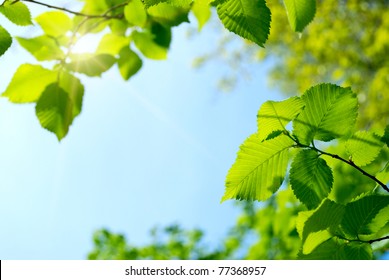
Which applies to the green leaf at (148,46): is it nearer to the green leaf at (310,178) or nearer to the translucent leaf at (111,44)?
the translucent leaf at (111,44)

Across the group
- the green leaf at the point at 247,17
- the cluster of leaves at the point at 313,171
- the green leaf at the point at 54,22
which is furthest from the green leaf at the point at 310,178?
the green leaf at the point at 54,22

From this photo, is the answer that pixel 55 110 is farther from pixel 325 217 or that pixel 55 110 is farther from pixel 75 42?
pixel 325 217

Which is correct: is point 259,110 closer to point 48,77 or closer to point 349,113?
point 349,113

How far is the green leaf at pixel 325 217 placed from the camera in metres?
0.74

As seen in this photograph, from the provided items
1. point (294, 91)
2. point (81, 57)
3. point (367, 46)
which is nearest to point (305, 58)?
point (294, 91)

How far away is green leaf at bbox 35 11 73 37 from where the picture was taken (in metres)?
1.19

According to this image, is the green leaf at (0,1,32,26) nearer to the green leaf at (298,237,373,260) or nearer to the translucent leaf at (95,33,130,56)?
the translucent leaf at (95,33,130,56)

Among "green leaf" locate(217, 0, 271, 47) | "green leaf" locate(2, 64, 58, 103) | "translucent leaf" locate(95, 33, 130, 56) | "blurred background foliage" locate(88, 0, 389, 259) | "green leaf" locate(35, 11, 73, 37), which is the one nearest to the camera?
"green leaf" locate(217, 0, 271, 47)

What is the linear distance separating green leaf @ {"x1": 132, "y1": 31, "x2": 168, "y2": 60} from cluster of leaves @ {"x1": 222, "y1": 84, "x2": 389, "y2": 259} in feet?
2.34

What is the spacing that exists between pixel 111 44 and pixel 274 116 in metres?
0.78

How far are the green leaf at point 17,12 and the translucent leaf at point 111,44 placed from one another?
387mm

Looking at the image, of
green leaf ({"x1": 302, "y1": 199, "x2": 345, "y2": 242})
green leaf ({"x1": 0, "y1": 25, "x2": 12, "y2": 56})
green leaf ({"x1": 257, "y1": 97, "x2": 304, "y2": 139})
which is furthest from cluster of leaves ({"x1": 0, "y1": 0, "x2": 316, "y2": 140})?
green leaf ({"x1": 302, "y1": 199, "x2": 345, "y2": 242})

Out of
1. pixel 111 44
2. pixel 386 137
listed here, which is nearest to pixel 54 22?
pixel 111 44
